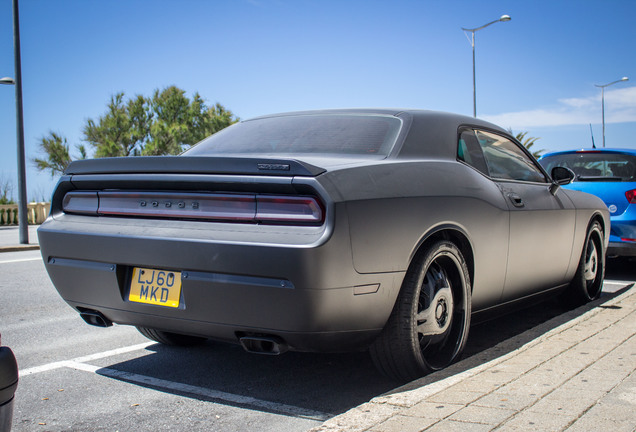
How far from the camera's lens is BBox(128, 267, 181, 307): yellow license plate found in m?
3.25

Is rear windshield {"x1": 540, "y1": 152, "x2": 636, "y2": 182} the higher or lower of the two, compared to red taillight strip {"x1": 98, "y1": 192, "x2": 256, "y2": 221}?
higher

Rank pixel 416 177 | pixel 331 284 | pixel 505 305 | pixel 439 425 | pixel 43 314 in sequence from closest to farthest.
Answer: pixel 439 425, pixel 331 284, pixel 416 177, pixel 505 305, pixel 43 314

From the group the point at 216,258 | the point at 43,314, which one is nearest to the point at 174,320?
the point at 216,258

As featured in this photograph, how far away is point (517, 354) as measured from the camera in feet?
12.0

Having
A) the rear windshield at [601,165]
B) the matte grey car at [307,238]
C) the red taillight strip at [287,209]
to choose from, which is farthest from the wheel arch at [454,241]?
the rear windshield at [601,165]

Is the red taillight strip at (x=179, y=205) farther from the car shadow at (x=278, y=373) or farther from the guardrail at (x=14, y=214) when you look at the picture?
the guardrail at (x=14, y=214)

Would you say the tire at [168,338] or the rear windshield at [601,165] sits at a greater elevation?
the rear windshield at [601,165]

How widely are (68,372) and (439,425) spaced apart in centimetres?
241

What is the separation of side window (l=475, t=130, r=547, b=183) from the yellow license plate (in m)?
2.19

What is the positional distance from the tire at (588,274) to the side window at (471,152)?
1792 millimetres

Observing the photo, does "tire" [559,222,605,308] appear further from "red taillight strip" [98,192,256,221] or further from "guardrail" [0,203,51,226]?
"guardrail" [0,203,51,226]

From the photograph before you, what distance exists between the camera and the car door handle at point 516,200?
4.33 meters

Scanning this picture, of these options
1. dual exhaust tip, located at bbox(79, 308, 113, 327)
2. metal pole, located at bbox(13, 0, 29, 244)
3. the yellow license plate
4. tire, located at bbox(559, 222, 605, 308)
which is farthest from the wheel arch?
metal pole, located at bbox(13, 0, 29, 244)

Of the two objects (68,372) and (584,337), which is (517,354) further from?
(68,372)
